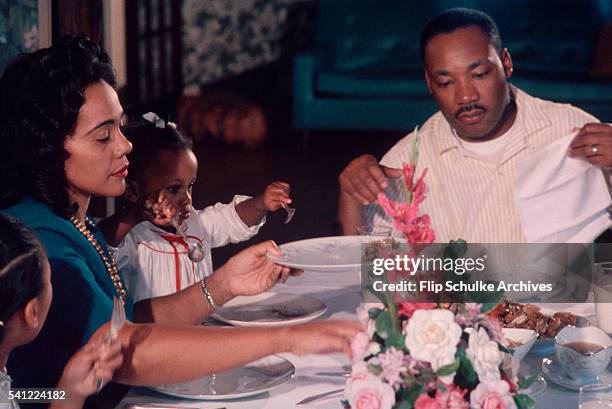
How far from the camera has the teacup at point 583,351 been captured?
1353 mm

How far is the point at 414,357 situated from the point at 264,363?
0.43 metres

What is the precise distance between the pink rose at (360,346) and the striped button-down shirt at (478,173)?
1110 millimetres

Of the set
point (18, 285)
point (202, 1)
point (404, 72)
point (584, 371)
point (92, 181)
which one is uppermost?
point (202, 1)

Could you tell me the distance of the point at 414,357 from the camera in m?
1.05

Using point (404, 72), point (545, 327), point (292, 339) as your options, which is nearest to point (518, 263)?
point (545, 327)

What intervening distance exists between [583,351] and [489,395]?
0.38m

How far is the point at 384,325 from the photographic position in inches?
42.2

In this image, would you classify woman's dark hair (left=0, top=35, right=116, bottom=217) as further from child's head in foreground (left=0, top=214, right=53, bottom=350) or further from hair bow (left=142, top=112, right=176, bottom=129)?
hair bow (left=142, top=112, right=176, bottom=129)

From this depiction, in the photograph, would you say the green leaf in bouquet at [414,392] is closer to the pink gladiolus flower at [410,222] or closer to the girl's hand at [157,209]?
the pink gladiolus flower at [410,222]

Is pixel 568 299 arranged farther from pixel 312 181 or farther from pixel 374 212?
pixel 312 181

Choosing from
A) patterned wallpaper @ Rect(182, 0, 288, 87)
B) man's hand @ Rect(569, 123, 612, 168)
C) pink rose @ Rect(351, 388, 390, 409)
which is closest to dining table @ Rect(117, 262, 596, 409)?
pink rose @ Rect(351, 388, 390, 409)

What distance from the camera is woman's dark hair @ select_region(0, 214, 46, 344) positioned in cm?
116

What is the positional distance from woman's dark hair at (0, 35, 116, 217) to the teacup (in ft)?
2.44

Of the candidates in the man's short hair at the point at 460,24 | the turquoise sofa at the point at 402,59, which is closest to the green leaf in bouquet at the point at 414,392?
the man's short hair at the point at 460,24
